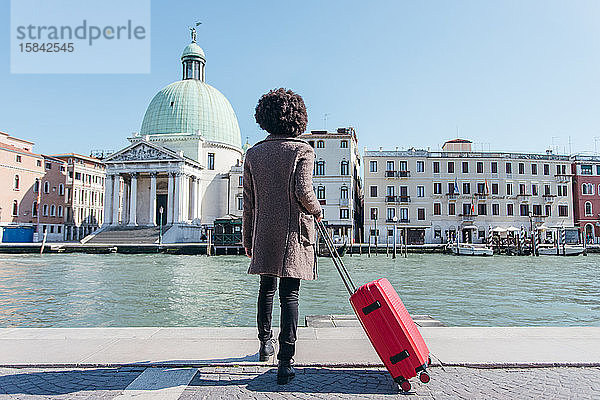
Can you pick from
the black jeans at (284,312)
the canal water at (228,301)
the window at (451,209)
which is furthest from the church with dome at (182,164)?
the black jeans at (284,312)

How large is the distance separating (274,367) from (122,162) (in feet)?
169

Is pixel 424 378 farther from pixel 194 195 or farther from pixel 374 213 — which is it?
pixel 194 195

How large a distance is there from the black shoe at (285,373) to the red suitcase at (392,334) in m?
0.57

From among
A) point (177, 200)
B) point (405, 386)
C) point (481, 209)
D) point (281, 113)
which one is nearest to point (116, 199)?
point (177, 200)

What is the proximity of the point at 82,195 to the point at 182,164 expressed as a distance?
16.4 m

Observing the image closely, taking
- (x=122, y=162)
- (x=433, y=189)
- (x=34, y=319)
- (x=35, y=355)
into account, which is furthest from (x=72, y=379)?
(x=122, y=162)

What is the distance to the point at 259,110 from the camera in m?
3.64

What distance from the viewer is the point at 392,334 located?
3053 millimetres

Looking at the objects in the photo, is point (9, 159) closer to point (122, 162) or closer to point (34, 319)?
point (122, 162)

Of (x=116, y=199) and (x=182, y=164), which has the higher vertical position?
(x=182, y=164)

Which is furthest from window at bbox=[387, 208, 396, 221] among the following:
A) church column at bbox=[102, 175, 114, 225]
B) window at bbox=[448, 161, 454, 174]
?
church column at bbox=[102, 175, 114, 225]

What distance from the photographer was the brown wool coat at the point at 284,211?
132 inches

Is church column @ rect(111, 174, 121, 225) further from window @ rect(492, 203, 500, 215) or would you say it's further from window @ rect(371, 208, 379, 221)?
window @ rect(492, 203, 500, 215)

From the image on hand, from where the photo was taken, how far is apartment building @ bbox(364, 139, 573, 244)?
4625 centimetres
